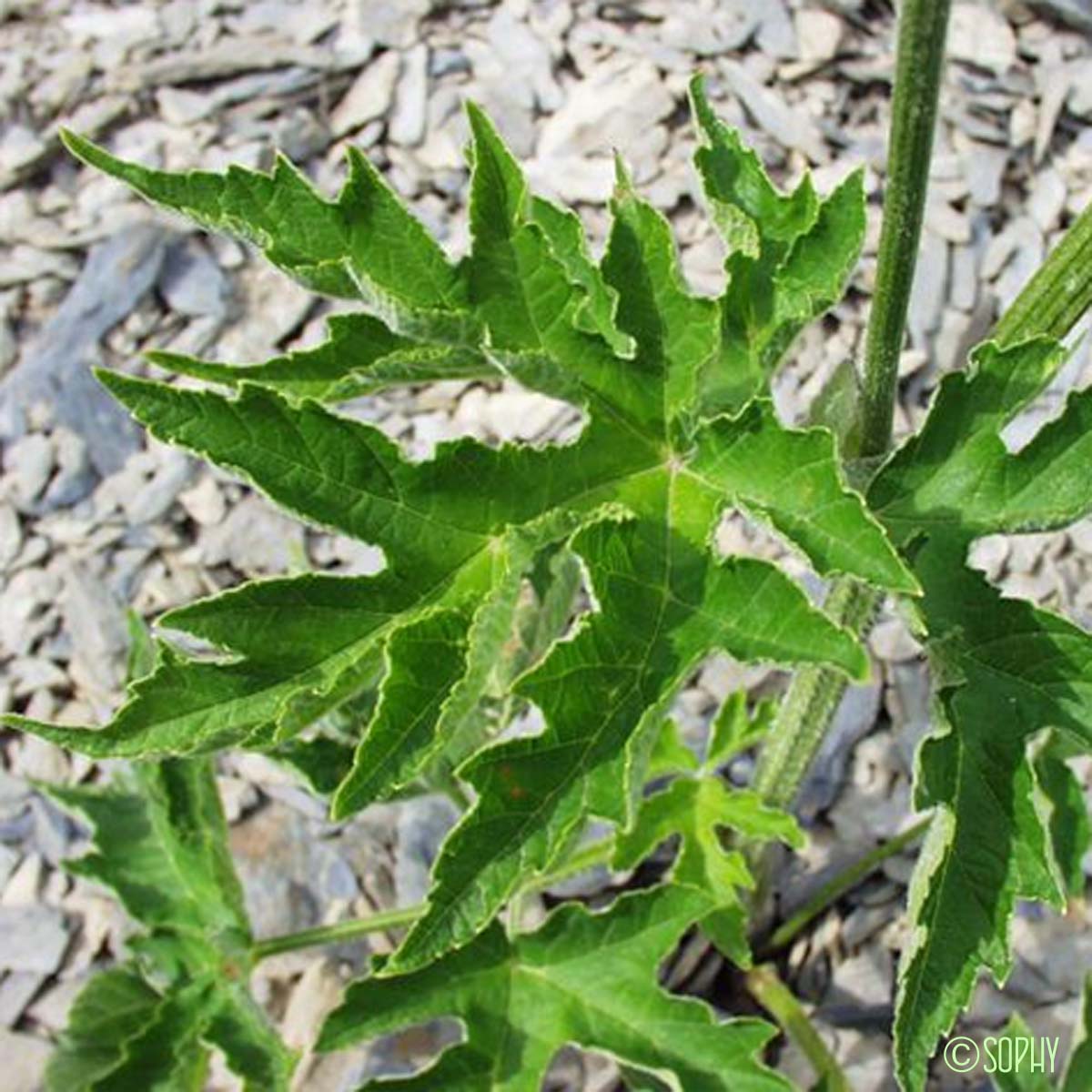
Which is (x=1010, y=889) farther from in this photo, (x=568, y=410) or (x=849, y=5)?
(x=849, y=5)

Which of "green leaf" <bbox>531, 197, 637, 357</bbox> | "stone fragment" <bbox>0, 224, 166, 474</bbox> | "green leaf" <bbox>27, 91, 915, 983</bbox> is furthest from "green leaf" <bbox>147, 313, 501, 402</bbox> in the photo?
"stone fragment" <bbox>0, 224, 166, 474</bbox>

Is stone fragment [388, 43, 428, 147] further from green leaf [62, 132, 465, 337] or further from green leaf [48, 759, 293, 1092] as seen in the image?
green leaf [62, 132, 465, 337]

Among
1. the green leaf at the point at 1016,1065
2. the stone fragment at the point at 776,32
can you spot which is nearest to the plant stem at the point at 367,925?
the green leaf at the point at 1016,1065

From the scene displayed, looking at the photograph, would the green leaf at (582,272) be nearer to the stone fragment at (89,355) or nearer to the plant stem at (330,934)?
the plant stem at (330,934)

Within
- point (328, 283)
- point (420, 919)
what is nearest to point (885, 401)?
point (328, 283)

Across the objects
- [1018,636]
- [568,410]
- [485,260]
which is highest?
[485,260]
